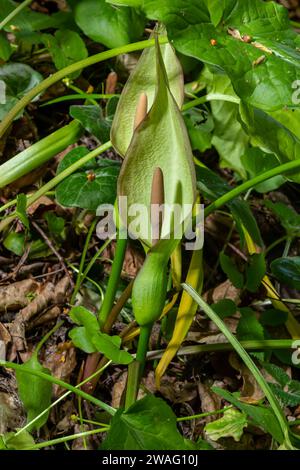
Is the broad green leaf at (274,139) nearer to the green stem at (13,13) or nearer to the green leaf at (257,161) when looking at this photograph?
the green leaf at (257,161)

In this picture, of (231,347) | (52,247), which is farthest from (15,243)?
(231,347)

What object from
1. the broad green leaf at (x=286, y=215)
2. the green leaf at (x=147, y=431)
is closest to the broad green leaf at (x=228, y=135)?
the broad green leaf at (x=286, y=215)

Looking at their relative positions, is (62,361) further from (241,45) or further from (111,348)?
(241,45)

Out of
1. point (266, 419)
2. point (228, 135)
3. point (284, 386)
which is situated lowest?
point (284, 386)

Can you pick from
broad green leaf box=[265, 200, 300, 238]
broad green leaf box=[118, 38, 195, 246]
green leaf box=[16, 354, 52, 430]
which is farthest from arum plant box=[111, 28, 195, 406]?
broad green leaf box=[265, 200, 300, 238]

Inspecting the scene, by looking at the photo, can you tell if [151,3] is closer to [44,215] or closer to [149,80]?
[149,80]

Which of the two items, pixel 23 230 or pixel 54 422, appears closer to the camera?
pixel 54 422
